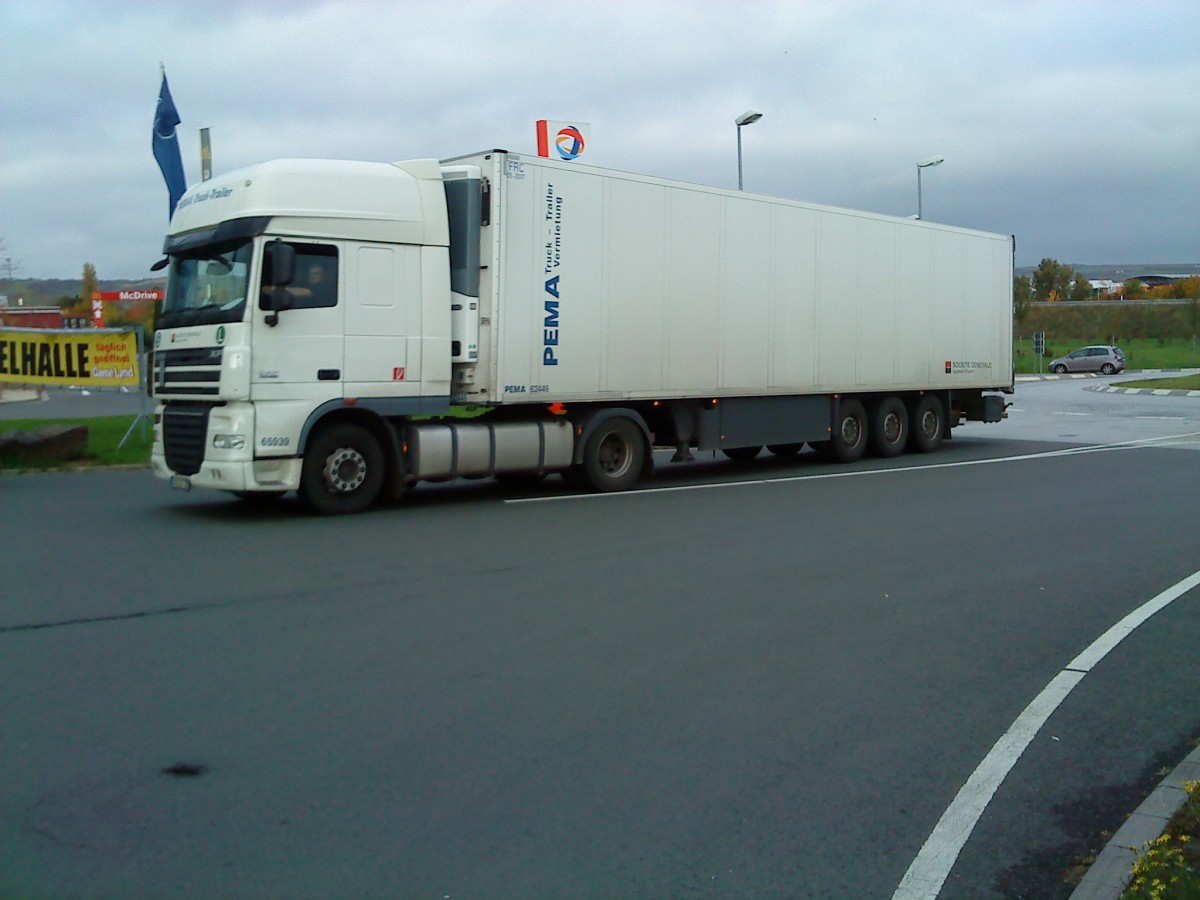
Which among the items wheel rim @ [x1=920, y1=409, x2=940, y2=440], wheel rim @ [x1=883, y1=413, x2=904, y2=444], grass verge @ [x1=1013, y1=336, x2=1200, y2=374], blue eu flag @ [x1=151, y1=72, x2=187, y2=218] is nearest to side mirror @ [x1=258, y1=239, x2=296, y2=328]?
wheel rim @ [x1=883, y1=413, x2=904, y2=444]

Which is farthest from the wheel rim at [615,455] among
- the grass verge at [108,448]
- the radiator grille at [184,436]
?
the grass verge at [108,448]

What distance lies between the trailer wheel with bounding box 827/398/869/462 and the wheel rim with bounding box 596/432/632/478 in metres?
4.47

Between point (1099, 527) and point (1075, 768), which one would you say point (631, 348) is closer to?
point (1099, 527)

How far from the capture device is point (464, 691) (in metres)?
6.25

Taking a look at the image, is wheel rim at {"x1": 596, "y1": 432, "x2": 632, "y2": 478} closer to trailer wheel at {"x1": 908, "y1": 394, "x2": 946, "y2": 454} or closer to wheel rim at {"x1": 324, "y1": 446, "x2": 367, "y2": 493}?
wheel rim at {"x1": 324, "y1": 446, "x2": 367, "y2": 493}

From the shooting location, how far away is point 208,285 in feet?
41.2

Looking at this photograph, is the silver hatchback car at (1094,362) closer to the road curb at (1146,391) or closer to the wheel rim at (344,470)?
the road curb at (1146,391)

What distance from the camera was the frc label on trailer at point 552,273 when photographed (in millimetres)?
13914

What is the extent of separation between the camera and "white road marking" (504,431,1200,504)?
47.6 ft

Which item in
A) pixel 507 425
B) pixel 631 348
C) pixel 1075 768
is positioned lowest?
pixel 1075 768

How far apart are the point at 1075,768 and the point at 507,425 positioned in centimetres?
952

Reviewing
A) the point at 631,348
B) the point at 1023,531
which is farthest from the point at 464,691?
the point at 631,348

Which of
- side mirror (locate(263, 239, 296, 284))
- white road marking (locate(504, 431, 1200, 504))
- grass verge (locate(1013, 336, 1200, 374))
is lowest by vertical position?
white road marking (locate(504, 431, 1200, 504))

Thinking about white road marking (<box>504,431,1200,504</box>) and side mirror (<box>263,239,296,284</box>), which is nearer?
side mirror (<box>263,239,296,284</box>)
